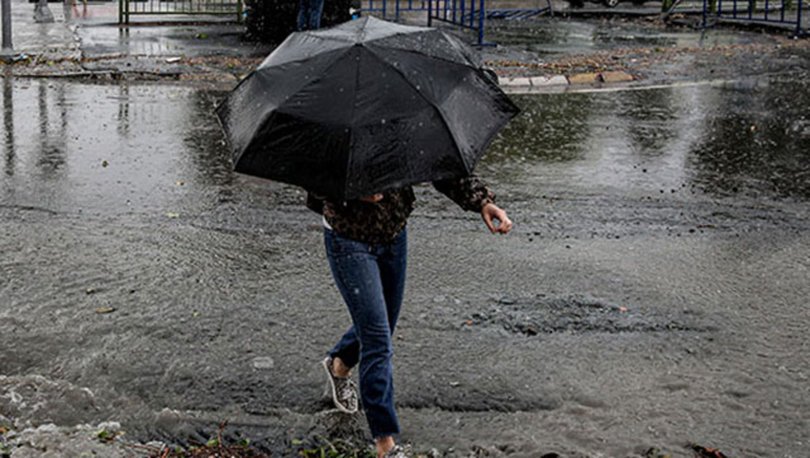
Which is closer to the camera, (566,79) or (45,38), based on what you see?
(566,79)

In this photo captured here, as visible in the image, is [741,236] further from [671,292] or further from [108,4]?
[108,4]

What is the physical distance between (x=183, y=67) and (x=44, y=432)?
32.0 feet

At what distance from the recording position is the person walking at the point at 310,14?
13648mm

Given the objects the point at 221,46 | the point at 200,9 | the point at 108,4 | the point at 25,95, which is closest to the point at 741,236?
the point at 25,95

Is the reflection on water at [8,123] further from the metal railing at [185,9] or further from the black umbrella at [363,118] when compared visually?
the metal railing at [185,9]

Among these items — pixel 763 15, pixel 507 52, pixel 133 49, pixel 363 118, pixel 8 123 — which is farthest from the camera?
pixel 763 15

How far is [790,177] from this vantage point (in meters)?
8.41

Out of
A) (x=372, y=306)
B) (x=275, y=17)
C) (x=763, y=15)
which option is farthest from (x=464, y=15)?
(x=372, y=306)

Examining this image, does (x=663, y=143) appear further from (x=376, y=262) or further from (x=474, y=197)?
(x=376, y=262)

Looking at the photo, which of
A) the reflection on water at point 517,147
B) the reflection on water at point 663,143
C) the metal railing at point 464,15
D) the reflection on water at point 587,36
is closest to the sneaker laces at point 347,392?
the reflection on water at point 517,147

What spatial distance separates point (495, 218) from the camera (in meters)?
4.02

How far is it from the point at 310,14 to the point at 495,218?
10.2m

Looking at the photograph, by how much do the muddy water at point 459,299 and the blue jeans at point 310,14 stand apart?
4.51 meters

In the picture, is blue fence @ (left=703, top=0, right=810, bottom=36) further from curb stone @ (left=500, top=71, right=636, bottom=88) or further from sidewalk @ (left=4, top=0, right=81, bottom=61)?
sidewalk @ (left=4, top=0, right=81, bottom=61)
